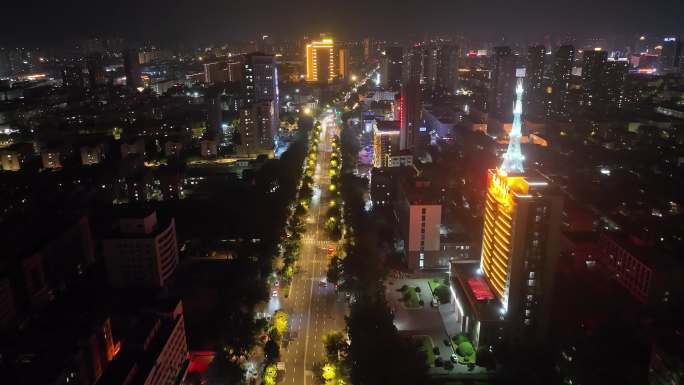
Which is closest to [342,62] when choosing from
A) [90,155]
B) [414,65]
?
[414,65]

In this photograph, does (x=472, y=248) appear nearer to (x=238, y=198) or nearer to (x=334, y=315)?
(x=334, y=315)

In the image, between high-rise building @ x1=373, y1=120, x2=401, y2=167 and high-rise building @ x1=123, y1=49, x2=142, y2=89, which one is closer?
high-rise building @ x1=373, y1=120, x2=401, y2=167

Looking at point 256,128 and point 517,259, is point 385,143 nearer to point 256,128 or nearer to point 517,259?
point 256,128

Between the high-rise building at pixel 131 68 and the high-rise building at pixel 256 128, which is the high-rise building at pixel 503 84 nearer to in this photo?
the high-rise building at pixel 256 128

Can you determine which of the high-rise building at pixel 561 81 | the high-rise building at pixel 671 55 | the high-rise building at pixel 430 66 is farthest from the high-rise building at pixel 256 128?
the high-rise building at pixel 671 55

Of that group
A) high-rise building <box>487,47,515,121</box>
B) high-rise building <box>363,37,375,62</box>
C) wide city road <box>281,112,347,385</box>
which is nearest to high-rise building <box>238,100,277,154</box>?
wide city road <box>281,112,347,385</box>

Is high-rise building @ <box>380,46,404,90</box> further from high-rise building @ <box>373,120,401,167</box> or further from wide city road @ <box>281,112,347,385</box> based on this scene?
wide city road @ <box>281,112,347,385</box>
